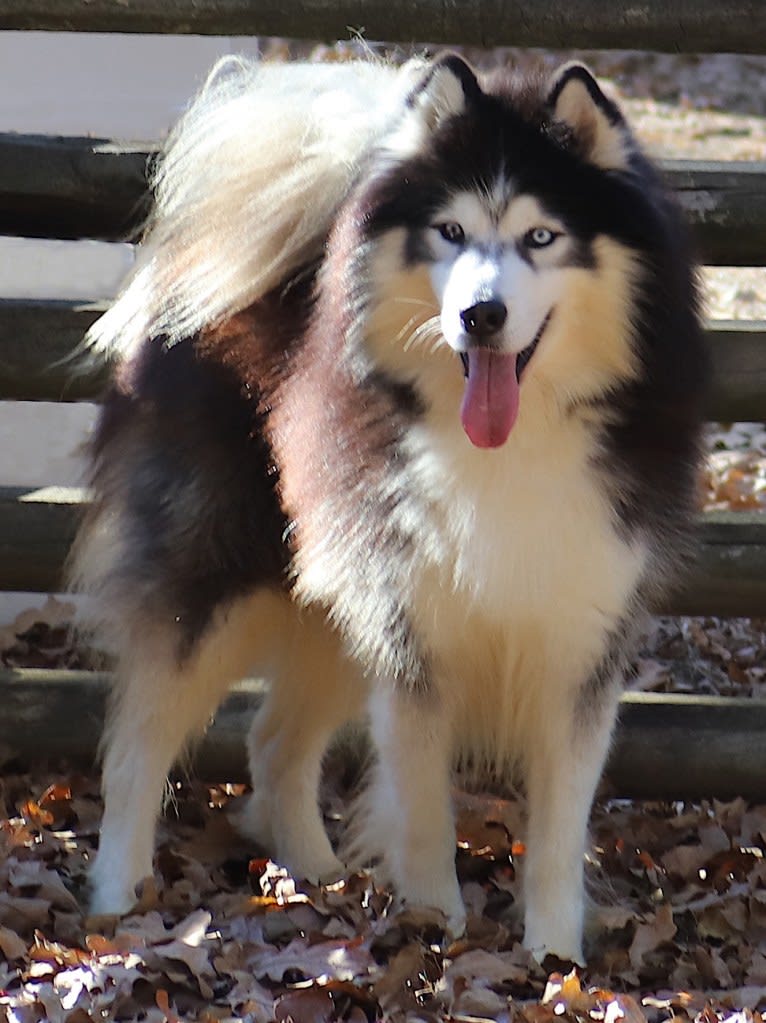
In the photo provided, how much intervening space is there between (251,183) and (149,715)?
1208 millimetres

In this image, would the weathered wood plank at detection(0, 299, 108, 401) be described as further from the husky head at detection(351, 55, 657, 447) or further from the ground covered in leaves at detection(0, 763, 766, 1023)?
the husky head at detection(351, 55, 657, 447)

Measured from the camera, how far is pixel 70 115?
5328mm

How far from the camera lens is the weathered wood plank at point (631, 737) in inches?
147

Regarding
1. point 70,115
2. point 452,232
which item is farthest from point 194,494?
point 70,115

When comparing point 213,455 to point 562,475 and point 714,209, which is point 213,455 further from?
point 714,209

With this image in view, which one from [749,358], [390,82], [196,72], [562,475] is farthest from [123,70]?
[562,475]

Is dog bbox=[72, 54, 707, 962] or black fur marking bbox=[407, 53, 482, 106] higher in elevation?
black fur marking bbox=[407, 53, 482, 106]

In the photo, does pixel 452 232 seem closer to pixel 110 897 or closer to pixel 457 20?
pixel 457 20

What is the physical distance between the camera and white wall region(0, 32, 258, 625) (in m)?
4.73

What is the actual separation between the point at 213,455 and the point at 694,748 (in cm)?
146

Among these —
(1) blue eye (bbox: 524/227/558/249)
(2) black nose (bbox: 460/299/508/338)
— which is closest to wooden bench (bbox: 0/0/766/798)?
(1) blue eye (bbox: 524/227/558/249)

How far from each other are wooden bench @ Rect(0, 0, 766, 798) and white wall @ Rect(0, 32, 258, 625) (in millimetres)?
908

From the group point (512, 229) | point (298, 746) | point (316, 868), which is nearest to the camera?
point (512, 229)

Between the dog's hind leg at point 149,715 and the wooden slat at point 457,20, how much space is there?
1423 mm
